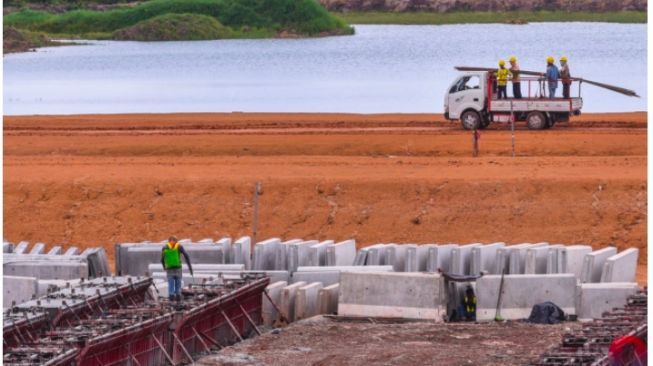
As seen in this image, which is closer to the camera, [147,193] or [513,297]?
[513,297]

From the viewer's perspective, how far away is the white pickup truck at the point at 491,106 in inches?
1976

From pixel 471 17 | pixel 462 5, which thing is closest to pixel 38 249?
pixel 462 5

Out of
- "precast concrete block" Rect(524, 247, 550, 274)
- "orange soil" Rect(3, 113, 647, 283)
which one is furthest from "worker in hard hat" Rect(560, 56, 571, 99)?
"precast concrete block" Rect(524, 247, 550, 274)

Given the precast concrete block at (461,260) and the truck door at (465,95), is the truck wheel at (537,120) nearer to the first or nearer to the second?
the truck door at (465,95)

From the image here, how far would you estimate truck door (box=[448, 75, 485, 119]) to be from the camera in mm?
51125

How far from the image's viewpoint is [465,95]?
168 feet

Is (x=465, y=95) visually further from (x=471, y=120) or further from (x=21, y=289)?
(x=21, y=289)

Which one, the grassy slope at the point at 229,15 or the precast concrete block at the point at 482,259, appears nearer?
the precast concrete block at the point at 482,259

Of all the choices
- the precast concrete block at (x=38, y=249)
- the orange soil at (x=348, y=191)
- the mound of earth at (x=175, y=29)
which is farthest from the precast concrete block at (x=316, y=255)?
the mound of earth at (x=175, y=29)

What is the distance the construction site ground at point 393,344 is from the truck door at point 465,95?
2253cm

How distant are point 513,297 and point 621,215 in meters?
8.56

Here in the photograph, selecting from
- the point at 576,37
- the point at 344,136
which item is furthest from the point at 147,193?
the point at 576,37

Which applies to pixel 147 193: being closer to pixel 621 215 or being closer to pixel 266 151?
→ pixel 266 151

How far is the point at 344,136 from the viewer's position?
49.8 metres
